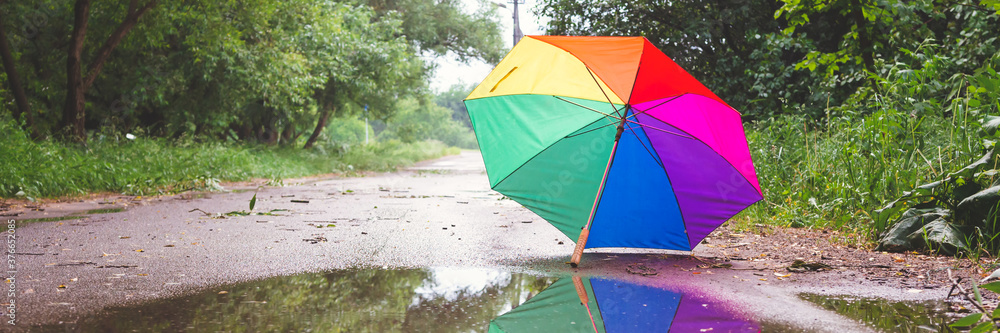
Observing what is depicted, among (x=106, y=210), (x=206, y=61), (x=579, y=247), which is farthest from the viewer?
(x=206, y=61)

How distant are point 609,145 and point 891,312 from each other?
84.3 inches

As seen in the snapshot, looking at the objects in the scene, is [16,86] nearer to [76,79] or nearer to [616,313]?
[76,79]

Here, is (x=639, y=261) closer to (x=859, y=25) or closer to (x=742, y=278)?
(x=742, y=278)

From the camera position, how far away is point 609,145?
514 centimetres

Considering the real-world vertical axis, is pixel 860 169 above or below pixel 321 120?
above

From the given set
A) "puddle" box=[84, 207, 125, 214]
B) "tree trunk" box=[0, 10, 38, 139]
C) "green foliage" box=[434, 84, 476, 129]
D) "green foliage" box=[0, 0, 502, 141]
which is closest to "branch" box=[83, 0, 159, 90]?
"green foliage" box=[0, 0, 502, 141]

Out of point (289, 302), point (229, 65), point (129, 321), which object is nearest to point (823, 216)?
point (289, 302)

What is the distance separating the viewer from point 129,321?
3416 mm

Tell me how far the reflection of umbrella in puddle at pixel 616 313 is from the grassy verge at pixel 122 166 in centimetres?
893

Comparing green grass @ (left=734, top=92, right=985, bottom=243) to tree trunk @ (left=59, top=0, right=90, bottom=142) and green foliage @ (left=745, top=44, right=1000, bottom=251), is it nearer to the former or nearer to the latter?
green foliage @ (left=745, top=44, right=1000, bottom=251)

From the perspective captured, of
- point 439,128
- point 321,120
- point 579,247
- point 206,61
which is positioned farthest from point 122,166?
point 439,128

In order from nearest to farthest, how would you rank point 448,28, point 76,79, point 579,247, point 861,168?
point 579,247 → point 861,168 → point 76,79 → point 448,28

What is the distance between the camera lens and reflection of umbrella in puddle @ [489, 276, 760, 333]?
3463mm

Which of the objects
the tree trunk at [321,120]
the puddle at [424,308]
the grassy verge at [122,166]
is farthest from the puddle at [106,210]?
the tree trunk at [321,120]
